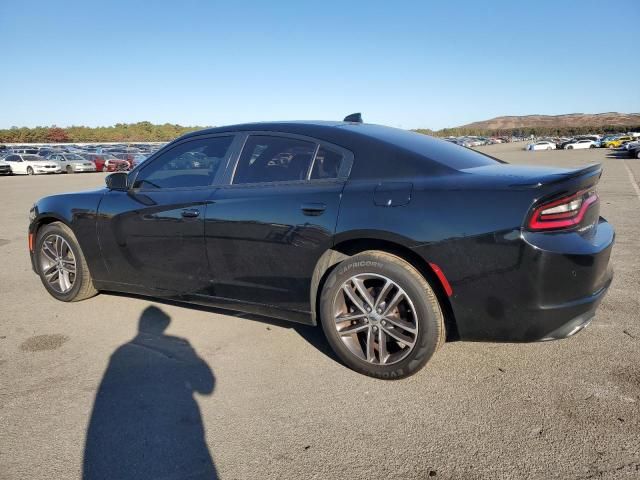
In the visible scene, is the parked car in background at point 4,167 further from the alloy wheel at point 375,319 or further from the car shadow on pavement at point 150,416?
the alloy wheel at point 375,319

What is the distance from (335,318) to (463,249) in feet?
3.01

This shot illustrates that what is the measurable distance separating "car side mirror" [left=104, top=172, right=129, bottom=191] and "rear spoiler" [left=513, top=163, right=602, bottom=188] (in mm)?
3098

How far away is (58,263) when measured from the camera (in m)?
4.49

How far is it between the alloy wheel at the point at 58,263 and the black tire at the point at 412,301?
8.85ft

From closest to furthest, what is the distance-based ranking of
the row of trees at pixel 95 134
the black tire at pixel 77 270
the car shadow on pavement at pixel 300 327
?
1. the car shadow on pavement at pixel 300 327
2. the black tire at pixel 77 270
3. the row of trees at pixel 95 134

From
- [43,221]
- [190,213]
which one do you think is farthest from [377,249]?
[43,221]

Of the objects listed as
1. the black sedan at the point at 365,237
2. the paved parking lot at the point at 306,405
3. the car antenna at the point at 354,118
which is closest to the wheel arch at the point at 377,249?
the black sedan at the point at 365,237

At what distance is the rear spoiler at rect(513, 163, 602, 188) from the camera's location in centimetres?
249

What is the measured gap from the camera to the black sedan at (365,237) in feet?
8.21

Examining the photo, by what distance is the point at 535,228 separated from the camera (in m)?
2.44

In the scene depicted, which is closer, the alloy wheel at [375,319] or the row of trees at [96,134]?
the alloy wheel at [375,319]

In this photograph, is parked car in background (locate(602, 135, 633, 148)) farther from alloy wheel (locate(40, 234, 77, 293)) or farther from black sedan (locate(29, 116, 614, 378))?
alloy wheel (locate(40, 234, 77, 293))

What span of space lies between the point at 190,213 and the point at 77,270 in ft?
5.14

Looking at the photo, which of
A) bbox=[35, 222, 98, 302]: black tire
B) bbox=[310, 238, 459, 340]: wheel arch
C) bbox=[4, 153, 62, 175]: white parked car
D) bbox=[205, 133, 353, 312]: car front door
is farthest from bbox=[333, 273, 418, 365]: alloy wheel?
bbox=[4, 153, 62, 175]: white parked car
